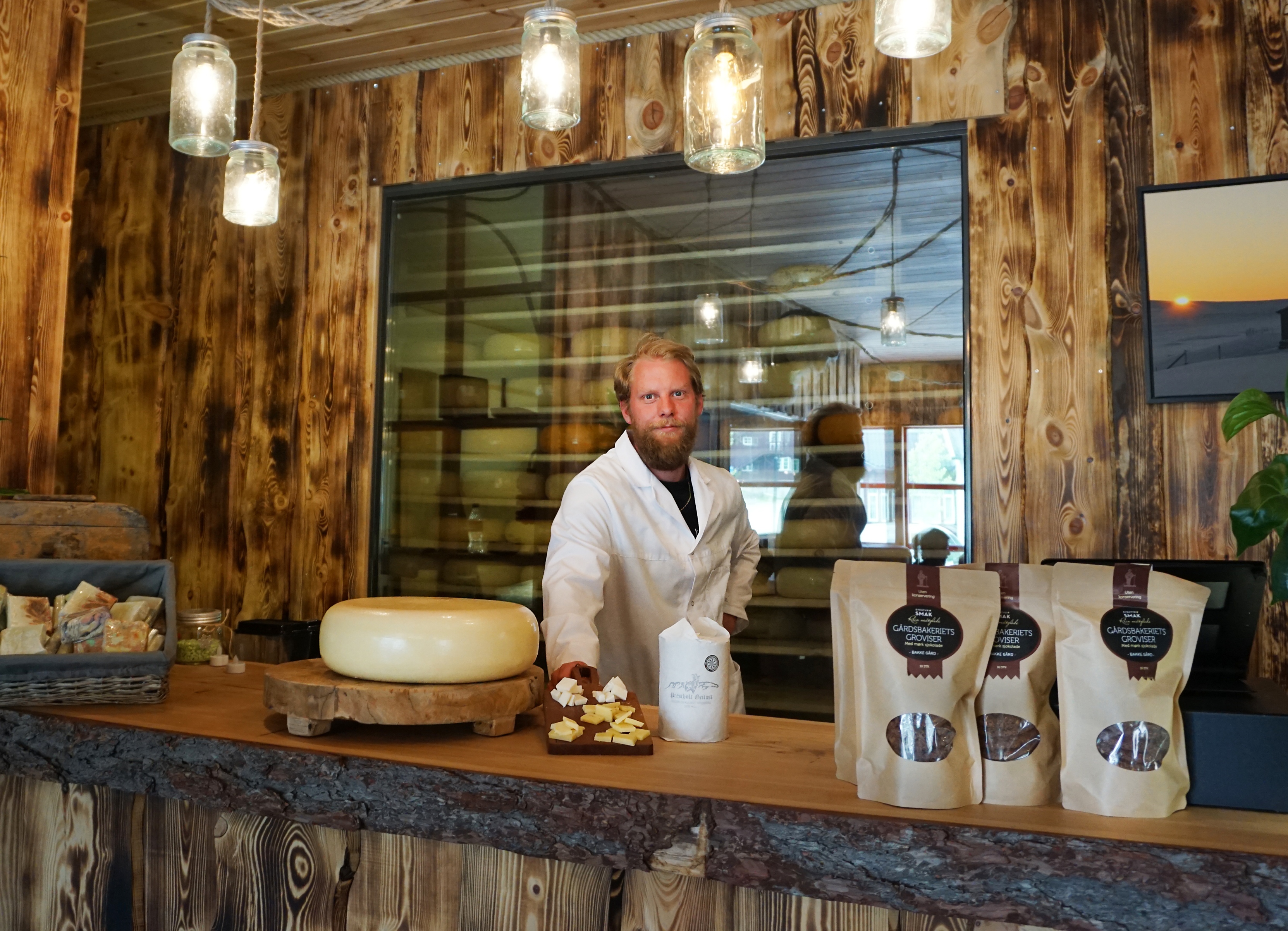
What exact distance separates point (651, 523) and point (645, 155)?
1.42m

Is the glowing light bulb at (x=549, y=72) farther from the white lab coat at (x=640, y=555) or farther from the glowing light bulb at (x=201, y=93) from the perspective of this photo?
the white lab coat at (x=640, y=555)

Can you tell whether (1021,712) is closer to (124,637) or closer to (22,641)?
(124,637)

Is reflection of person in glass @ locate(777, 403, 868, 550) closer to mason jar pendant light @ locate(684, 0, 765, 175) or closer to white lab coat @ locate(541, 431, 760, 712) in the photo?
white lab coat @ locate(541, 431, 760, 712)

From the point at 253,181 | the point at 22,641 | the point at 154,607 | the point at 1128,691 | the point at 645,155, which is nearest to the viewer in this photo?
the point at 1128,691

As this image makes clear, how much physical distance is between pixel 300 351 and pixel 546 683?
2.56 m

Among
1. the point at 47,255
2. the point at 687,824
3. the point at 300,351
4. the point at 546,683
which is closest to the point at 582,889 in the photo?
the point at 687,824

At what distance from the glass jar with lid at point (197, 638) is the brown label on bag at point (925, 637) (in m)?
1.53

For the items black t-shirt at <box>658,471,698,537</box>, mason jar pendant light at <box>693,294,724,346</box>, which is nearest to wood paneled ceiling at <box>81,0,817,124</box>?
mason jar pendant light at <box>693,294,724,346</box>

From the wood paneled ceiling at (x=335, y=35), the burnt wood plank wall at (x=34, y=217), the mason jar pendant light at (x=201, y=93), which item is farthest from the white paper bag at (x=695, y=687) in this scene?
the wood paneled ceiling at (x=335, y=35)

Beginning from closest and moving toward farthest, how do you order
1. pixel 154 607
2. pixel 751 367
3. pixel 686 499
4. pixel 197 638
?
pixel 154 607
pixel 197 638
pixel 686 499
pixel 751 367

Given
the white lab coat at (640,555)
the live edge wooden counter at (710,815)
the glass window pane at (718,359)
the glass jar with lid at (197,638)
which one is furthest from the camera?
the glass window pane at (718,359)

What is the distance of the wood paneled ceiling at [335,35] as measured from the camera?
3.10m

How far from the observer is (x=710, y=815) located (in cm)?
106

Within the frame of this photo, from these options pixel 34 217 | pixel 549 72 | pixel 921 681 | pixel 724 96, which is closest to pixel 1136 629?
pixel 921 681
